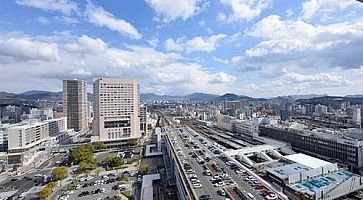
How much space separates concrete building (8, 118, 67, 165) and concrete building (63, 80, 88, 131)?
5.30 m

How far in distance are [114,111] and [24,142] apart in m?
5.37

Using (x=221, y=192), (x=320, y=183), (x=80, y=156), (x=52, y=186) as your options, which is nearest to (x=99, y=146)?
(x=80, y=156)

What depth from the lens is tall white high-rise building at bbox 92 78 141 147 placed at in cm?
1695

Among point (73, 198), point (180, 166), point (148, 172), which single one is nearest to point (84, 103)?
point (148, 172)

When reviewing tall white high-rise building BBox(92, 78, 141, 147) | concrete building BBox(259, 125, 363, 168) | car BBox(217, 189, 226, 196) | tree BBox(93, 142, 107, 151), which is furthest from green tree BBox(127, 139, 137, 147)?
car BBox(217, 189, 226, 196)

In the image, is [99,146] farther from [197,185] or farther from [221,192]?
[221,192]

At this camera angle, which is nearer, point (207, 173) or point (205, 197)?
point (205, 197)

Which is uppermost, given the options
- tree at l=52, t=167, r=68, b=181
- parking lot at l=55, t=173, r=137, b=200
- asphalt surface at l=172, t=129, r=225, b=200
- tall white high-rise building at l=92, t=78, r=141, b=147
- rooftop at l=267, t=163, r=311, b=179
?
tall white high-rise building at l=92, t=78, r=141, b=147

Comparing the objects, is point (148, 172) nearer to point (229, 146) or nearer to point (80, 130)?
point (229, 146)

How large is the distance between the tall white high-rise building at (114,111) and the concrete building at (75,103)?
621 centimetres

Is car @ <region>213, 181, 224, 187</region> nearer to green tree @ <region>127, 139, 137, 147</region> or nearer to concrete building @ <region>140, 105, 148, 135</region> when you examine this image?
green tree @ <region>127, 139, 137, 147</region>

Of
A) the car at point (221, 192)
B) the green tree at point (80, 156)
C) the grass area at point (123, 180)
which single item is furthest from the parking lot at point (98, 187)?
the car at point (221, 192)

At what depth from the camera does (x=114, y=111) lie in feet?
57.1

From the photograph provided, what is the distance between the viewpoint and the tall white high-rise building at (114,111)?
55.6 ft
